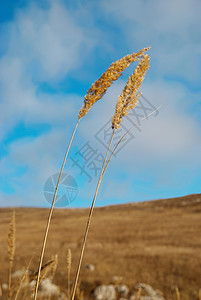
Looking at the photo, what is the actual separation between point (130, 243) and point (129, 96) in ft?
34.0

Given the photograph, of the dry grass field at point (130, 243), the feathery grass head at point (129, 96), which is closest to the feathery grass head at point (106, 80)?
the feathery grass head at point (129, 96)

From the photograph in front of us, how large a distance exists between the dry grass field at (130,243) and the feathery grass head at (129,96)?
6.19 m

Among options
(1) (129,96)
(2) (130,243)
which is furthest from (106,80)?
(2) (130,243)

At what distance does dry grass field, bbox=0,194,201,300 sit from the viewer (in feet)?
26.3

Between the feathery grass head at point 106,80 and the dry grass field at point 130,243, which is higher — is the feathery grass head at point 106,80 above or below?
above

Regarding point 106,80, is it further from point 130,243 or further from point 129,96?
point 130,243

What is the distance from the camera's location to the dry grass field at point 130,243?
8.03 metres

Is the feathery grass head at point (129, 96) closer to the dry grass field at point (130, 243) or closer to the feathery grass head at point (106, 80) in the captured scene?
the feathery grass head at point (106, 80)

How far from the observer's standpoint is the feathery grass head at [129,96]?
6.13 feet

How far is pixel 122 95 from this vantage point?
192 cm

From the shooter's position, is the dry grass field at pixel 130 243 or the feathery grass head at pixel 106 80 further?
the dry grass field at pixel 130 243

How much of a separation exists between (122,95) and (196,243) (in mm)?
10053

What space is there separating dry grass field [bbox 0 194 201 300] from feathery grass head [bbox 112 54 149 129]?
6186 mm

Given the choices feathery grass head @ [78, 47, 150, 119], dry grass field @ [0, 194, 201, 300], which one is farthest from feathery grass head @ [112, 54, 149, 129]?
dry grass field @ [0, 194, 201, 300]
